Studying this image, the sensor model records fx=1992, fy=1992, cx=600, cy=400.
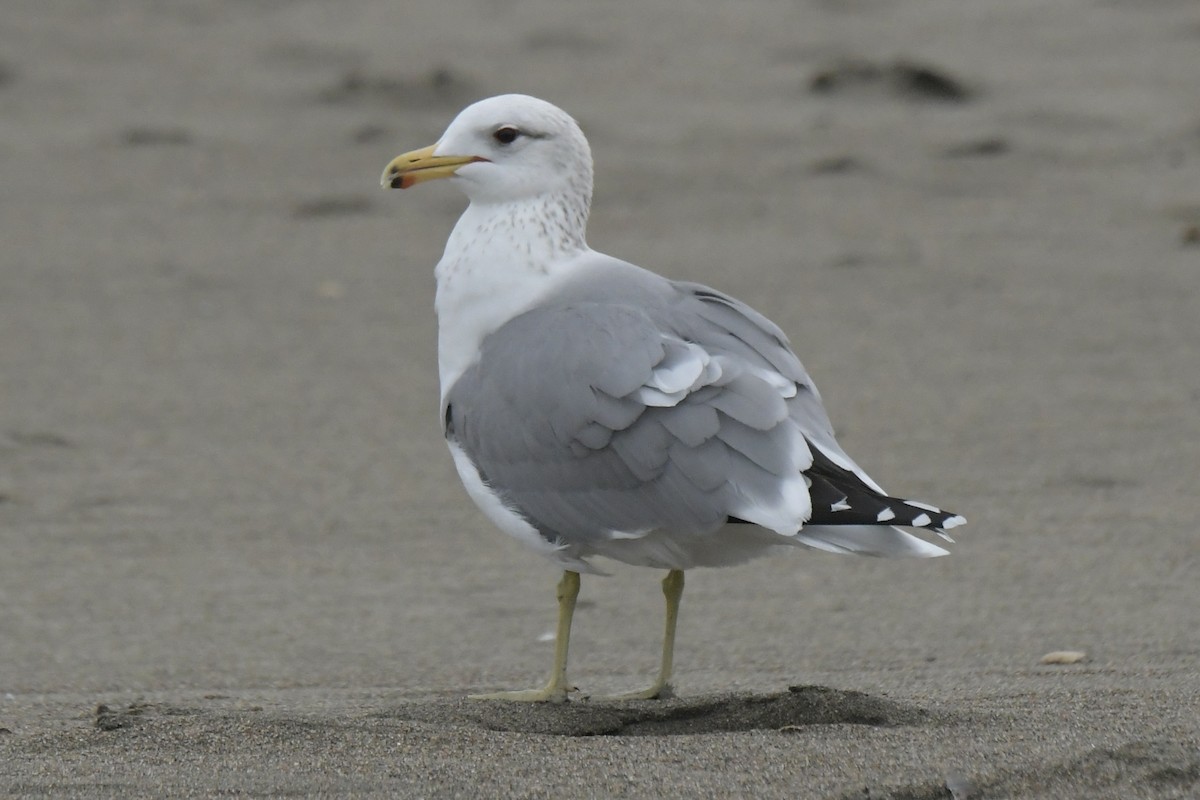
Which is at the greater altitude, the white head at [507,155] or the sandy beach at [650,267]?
the white head at [507,155]

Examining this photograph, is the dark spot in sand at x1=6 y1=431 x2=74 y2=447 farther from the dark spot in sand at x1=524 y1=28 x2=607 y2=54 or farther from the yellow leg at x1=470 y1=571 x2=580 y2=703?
the dark spot in sand at x1=524 y1=28 x2=607 y2=54

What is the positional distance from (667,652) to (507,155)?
3.66ft

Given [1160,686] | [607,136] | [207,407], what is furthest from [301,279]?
[1160,686]

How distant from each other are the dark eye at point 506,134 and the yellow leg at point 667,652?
0.99 metres

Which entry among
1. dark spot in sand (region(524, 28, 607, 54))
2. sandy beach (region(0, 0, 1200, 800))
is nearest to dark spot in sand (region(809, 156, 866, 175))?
sandy beach (region(0, 0, 1200, 800))

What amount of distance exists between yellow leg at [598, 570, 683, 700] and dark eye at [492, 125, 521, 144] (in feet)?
3.24

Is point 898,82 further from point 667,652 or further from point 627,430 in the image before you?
point 627,430

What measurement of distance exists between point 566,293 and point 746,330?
40 cm

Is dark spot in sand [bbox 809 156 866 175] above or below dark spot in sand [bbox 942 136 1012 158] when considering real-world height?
below

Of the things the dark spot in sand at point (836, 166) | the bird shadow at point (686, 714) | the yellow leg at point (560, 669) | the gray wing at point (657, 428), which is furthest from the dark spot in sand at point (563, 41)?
the bird shadow at point (686, 714)

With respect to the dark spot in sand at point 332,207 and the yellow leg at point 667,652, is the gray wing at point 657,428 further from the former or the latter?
the dark spot in sand at point 332,207

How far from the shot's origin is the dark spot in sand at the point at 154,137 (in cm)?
962

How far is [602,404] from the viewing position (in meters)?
3.69

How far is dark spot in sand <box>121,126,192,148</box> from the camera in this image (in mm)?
9625
